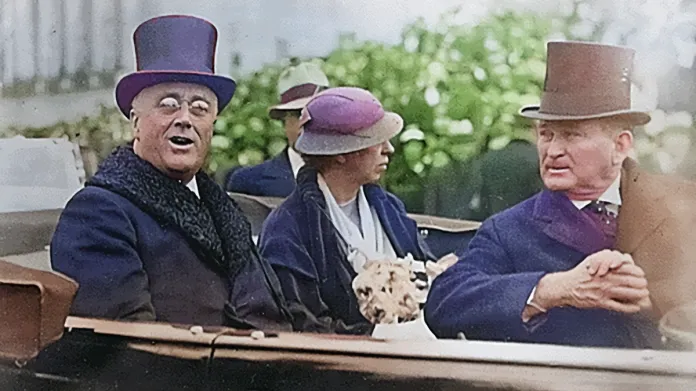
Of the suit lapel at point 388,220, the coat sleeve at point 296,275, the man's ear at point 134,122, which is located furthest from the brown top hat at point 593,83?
the man's ear at point 134,122

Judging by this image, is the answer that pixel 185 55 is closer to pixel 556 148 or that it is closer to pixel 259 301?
pixel 259 301

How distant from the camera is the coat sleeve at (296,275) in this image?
2.14 m

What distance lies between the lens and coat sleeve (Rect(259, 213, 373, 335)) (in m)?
2.14

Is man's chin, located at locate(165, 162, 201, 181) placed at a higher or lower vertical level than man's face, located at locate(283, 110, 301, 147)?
lower

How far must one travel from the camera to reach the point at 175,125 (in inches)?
86.2

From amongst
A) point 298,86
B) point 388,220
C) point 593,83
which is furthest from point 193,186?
point 593,83

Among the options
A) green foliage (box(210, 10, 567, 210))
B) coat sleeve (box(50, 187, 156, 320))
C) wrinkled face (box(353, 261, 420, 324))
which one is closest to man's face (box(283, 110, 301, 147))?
Result: green foliage (box(210, 10, 567, 210))

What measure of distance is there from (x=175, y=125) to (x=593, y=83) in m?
1.01

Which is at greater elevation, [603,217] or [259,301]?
[603,217]

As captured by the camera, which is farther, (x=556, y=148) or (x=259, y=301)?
(x=259, y=301)

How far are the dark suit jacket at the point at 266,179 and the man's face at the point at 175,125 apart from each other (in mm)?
102

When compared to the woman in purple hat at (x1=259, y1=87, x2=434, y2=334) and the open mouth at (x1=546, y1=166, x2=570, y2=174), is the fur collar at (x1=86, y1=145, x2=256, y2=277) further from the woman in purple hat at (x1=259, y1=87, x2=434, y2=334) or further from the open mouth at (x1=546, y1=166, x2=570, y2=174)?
the open mouth at (x1=546, y1=166, x2=570, y2=174)

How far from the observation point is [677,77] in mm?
2031

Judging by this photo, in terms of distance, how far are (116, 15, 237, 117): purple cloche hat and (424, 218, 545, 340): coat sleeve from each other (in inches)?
27.6
